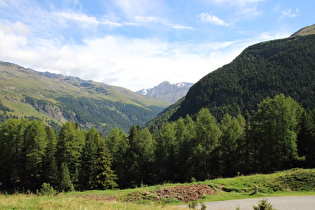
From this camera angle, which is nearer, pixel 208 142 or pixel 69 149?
pixel 208 142

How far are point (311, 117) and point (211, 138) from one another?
2124 cm

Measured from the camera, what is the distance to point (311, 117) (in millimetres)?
44438

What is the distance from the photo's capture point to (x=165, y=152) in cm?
5106

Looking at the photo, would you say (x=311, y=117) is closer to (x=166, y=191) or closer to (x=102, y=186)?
(x=166, y=191)

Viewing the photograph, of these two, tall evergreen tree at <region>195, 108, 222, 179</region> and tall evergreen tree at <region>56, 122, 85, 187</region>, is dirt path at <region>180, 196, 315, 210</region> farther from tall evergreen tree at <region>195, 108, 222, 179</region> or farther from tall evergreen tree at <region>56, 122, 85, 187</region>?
tall evergreen tree at <region>56, 122, 85, 187</region>

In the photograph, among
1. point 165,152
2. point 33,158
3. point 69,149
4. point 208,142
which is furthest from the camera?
point 165,152

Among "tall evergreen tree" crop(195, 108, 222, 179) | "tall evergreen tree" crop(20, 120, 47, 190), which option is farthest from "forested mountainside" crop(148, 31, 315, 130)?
"tall evergreen tree" crop(20, 120, 47, 190)

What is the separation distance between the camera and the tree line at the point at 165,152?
39681 millimetres

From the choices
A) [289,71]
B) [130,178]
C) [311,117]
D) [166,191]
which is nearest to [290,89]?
[289,71]

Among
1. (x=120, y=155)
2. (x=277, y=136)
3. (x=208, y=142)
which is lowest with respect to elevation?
(x=120, y=155)

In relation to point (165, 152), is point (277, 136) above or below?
above

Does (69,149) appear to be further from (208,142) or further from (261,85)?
(261,85)

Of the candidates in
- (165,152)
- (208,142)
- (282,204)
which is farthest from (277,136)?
(165,152)

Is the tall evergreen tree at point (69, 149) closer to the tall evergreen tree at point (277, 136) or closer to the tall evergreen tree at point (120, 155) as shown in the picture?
the tall evergreen tree at point (120, 155)
